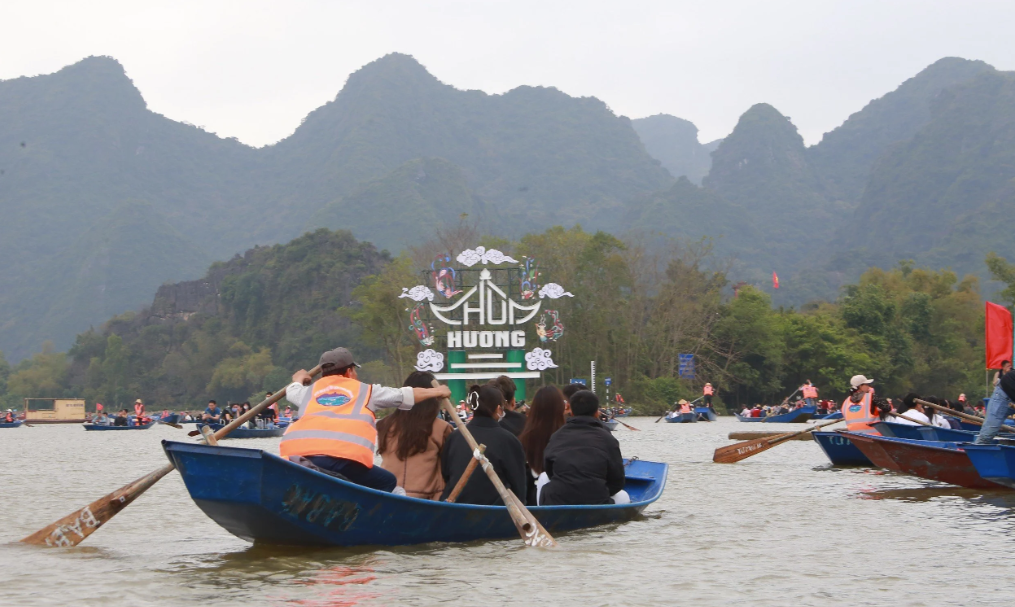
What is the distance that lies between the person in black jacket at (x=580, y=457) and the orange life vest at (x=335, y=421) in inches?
84.1

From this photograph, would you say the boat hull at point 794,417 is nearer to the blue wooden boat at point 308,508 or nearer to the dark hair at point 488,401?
the blue wooden boat at point 308,508

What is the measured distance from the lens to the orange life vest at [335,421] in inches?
288

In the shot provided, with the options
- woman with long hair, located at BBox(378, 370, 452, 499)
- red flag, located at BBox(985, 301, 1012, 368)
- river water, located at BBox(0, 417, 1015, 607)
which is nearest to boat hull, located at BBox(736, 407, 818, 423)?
red flag, located at BBox(985, 301, 1012, 368)

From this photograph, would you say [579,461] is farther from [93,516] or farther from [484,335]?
[484,335]

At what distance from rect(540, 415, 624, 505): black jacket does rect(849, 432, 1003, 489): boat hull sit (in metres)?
5.29

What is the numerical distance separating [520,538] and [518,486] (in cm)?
41

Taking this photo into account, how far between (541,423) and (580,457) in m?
0.74

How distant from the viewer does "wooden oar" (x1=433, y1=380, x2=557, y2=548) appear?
26.4ft

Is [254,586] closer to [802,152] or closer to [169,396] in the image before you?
Answer: [169,396]

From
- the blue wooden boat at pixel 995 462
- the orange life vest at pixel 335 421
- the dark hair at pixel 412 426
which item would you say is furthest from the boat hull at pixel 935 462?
the orange life vest at pixel 335 421

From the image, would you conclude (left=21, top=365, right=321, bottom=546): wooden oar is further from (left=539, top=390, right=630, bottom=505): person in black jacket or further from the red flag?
the red flag

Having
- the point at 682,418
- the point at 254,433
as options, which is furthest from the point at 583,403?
the point at 682,418

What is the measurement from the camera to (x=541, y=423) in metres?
9.55

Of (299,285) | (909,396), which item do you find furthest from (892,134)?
(909,396)
